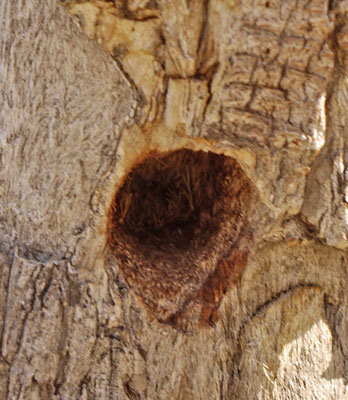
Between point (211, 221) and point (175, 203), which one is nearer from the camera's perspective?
point (211, 221)

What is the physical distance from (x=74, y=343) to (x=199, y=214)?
489 mm

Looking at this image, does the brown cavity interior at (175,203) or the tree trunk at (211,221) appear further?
the brown cavity interior at (175,203)

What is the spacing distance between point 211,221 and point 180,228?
0.14 meters

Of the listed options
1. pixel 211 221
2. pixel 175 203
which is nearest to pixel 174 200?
pixel 175 203

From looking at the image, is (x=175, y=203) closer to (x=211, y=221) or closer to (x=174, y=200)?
(x=174, y=200)

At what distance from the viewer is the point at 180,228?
157 centimetres

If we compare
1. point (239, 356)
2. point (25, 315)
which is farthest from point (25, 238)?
point (239, 356)

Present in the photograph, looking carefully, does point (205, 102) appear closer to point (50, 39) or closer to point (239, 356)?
point (50, 39)

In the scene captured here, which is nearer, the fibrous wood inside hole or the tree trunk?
the tree trunk

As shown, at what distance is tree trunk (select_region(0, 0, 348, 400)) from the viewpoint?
116 centimetres

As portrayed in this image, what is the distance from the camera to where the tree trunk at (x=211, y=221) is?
116 cm

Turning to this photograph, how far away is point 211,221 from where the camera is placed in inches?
57.2

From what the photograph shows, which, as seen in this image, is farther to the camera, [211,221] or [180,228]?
[180,228]

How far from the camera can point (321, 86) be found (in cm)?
117
